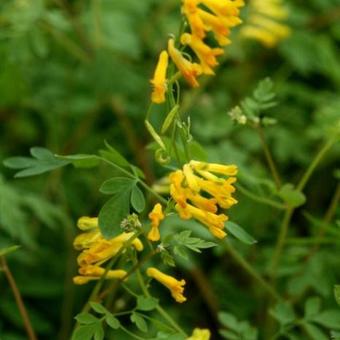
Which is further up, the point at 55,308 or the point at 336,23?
the point at 336,23

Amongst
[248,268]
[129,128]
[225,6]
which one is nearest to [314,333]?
[248,268]

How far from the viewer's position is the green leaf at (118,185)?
1.35 meters

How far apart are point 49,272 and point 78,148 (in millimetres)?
531

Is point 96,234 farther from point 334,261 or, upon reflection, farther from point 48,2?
point 48,2

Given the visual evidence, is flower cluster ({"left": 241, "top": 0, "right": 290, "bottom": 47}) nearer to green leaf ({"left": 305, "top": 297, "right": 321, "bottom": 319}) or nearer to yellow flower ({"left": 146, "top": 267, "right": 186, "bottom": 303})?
green leaf ({"left": 305, "top": 297, "right": 321, "bottom": 319})

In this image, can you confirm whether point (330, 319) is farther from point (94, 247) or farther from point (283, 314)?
point (94, 247)

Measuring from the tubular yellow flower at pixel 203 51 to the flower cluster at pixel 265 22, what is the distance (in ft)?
5.26

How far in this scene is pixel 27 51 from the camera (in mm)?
2469

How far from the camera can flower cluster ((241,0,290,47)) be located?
9.59 ft

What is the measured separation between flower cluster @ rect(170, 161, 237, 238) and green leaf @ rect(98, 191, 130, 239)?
4.2 inches

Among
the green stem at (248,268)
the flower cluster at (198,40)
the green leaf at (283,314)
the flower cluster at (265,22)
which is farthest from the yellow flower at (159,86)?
the flower cluster at (265,22)

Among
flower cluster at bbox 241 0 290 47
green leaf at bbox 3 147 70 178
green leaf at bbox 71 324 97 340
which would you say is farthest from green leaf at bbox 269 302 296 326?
flower cluster at bbox 241 0 290 47

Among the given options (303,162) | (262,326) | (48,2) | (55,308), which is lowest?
(55,308)

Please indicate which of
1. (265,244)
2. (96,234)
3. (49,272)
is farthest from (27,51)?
(96,234)
